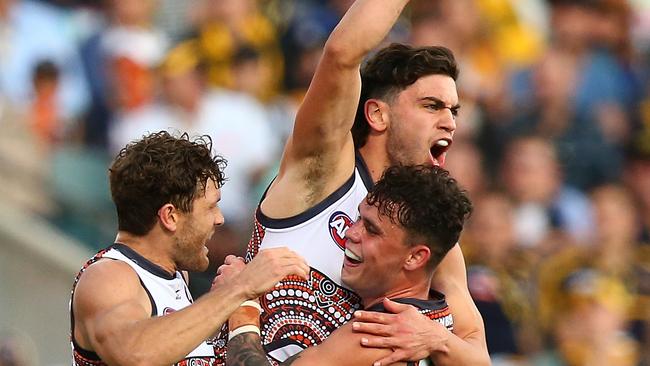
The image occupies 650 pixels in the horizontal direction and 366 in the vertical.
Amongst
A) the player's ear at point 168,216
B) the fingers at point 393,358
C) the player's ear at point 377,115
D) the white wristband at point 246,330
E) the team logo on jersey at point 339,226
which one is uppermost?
the player's ear at point 377,115

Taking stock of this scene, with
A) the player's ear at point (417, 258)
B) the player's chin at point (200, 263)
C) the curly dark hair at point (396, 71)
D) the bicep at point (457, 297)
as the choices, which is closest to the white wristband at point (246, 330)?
the player's chin at point (200, 263)

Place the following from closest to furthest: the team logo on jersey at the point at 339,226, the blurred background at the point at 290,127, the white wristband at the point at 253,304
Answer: the white wristband at the point at 253,304, the team logo on jersey at the point at 339,226, the blurred background at the point at 290,127

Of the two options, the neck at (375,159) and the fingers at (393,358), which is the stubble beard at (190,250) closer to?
the neck at (375,159)

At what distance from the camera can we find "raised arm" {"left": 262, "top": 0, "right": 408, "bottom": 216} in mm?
5320

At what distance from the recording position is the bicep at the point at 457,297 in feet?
19.1

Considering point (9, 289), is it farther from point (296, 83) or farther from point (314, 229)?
point (314, 229)

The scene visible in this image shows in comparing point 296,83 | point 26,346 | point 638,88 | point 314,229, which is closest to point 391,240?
point 314,229

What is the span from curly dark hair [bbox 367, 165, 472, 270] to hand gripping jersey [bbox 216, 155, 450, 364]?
0.79 ft

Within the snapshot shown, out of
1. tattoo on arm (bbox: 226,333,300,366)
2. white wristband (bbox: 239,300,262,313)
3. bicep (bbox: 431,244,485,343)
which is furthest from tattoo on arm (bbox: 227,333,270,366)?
bicep (bbox: 431,244,485,343)

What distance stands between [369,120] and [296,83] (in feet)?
22.0

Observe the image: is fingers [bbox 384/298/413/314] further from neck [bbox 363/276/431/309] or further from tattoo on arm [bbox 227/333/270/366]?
tattoo on arm [bbox 227/333/270/366]

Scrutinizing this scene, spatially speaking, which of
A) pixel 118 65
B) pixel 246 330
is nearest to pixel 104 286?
pixel 246 330

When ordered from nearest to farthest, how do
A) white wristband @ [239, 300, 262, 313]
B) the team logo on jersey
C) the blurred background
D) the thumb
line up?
the thumb → white wristband @ [239, 300, 262, 313] → the team logo on jersey → the blurred background

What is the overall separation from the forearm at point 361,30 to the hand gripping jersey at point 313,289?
61 centimetres
